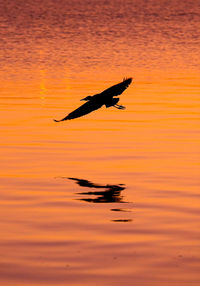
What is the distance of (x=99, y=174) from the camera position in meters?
18.9

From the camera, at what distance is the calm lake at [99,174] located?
42.7ft

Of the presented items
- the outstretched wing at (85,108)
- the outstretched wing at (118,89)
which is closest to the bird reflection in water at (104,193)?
the outstretched wing at (85,108)

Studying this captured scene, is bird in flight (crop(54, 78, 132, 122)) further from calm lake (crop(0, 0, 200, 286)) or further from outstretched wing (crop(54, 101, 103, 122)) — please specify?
calm lake (crop(0, 0, 200, 286))

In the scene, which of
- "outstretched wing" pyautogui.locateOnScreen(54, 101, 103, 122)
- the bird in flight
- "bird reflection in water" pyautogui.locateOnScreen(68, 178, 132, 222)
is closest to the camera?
"bird reflection in water" pyautogui.locateOnScreen(68, 178, 132, 222)

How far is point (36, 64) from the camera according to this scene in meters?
41.5

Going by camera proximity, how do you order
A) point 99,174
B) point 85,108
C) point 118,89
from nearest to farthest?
point 118,89, point 85,108, point 99,174

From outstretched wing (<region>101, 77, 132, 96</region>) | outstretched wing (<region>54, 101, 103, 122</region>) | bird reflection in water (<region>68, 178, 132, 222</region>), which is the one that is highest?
outstretched wing (<region>101, 77, 132, 96</region>)

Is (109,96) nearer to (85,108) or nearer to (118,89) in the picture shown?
(118,89)

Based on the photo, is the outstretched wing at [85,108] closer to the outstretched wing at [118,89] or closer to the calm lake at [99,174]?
the outstretched wing at [118,89]

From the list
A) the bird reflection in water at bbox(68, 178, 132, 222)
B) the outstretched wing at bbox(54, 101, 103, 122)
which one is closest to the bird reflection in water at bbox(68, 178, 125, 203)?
the bird reflection in water at bbox(68, 178, 132, 222)

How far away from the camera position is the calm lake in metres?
13.0

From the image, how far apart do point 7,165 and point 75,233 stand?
18.2 ft

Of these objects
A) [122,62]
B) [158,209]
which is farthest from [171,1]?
[158,209]

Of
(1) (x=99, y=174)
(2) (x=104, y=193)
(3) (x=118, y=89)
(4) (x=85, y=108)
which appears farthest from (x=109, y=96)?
(1) (x=99, y=174)
